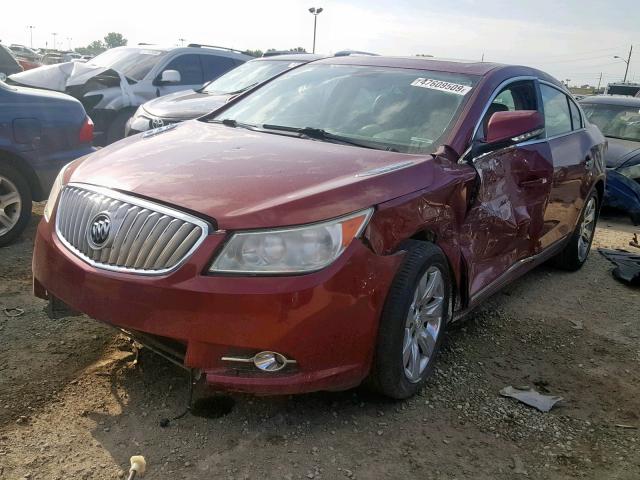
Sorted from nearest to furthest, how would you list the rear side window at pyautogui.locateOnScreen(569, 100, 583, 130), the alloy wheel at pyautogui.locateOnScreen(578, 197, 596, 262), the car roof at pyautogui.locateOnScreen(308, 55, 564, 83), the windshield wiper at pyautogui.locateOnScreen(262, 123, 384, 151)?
the windshield wiper at pyautogui.locateOnScreen(262, 123, 384, 151), the car roof at pyautogui.locateOnScreen(308, 55, 564, 83), the rear side window at pyautogui.locateOnScreen(569, 100, 583, 130), the alloy wheel at pyautogui.locateOnScreen(578, 197, 596, 262)

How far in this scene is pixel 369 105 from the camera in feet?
12.7

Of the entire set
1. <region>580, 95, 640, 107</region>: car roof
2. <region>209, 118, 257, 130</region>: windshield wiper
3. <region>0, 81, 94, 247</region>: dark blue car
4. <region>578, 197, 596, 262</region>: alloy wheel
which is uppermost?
<region>209, 118, 257, 130</region>: windshield wiper

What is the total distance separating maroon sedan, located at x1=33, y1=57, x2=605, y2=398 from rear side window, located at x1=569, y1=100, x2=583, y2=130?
140cm

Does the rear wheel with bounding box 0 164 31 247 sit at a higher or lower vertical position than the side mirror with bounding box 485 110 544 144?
lower

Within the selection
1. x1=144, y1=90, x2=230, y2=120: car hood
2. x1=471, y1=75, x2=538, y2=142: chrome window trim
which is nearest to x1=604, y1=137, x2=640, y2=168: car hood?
x1=471, y1=75, x2=538, y2=142: chrome window trim

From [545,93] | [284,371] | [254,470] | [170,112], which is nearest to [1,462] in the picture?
[254,470]

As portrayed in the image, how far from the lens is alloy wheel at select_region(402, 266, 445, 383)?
3064 millimetres

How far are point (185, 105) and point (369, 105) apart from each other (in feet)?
13.3

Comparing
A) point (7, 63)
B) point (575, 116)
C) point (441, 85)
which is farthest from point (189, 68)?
point (441, 85)

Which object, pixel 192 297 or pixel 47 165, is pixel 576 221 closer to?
pixel 192 297

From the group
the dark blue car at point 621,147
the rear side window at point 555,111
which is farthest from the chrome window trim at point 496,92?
the dark blue car at point 621,147

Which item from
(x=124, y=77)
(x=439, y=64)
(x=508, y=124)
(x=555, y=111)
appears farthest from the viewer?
(x=124, y=77)

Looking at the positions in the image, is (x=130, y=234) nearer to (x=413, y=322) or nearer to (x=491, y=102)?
(x=413, y=322)

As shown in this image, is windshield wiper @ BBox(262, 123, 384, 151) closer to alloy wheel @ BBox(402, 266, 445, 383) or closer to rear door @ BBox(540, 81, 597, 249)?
alloy wheel @ BBox(402, 266, 445, 383)
